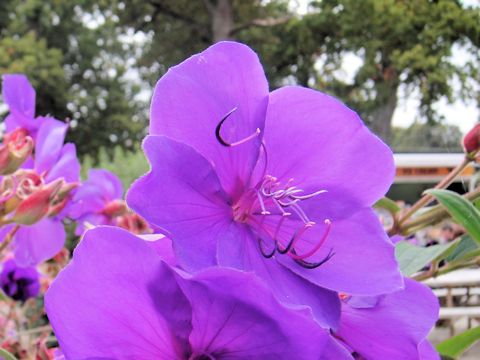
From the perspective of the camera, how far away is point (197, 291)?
0.72 ft

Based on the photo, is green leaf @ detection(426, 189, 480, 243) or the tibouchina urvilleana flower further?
the tibouchina urvilleana flower

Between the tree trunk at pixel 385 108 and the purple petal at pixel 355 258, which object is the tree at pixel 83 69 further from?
the purple petal at pixel 355 258

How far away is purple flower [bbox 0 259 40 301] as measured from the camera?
0.85m

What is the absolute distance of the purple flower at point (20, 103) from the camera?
64 centimetres

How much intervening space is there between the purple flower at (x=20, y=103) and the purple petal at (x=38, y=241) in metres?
0.10

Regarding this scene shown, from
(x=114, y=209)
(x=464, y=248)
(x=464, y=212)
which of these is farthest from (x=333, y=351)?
(x=114, y=209)

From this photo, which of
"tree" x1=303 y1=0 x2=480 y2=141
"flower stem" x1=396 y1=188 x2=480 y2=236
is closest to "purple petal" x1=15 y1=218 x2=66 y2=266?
"flower stem" x1=396 y1=188 x2=480 y2=236

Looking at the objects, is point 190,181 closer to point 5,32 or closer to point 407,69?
point 407,69

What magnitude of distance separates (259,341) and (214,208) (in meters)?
0.07

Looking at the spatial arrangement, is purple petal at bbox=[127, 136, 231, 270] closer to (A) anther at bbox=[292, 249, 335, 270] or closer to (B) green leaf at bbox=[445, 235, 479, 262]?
(A) anther at bbox=[292, 249, 335, 270]

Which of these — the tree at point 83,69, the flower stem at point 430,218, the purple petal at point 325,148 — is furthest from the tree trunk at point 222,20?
the purple petal at point 325,148

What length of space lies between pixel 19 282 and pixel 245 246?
2.44ft

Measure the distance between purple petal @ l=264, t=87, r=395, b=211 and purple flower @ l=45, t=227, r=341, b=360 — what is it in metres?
0.09

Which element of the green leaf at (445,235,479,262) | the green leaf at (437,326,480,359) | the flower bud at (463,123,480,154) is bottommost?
the green leaf at (437,326,480,359)
